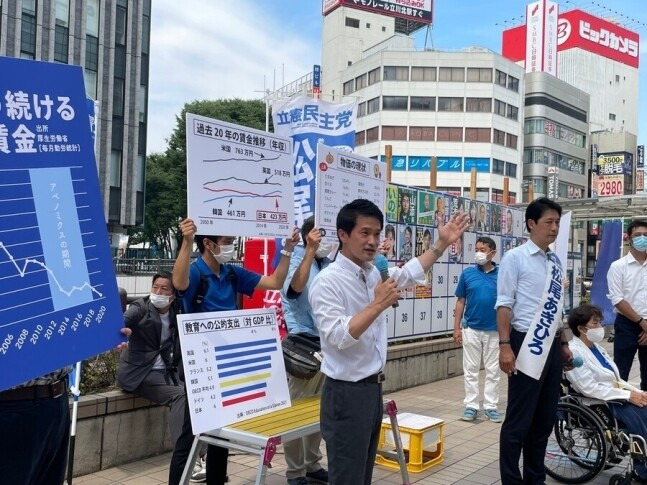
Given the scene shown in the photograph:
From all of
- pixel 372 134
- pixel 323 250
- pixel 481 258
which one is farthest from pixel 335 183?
pixel 372 134

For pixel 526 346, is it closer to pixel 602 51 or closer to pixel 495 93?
pixel 495 93

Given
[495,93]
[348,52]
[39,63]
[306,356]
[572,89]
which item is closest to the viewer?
[39,63]

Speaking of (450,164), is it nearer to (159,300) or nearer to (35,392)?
(159,300)

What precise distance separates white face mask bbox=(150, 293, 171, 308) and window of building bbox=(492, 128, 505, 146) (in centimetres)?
5336

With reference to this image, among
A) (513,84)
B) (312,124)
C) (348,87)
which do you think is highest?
(348,87)

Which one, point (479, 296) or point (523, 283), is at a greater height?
point (523, 283)

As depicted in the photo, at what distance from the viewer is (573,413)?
4.65 meters

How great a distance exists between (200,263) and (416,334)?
215 inches

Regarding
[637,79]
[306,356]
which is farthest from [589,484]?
[637,79]

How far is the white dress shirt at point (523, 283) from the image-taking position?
158 inches

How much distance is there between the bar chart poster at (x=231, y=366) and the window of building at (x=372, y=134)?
175 ft

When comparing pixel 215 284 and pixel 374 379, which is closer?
pixel 374 379

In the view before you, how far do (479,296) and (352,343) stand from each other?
4.21 meters

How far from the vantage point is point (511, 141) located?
5669 centimetres
